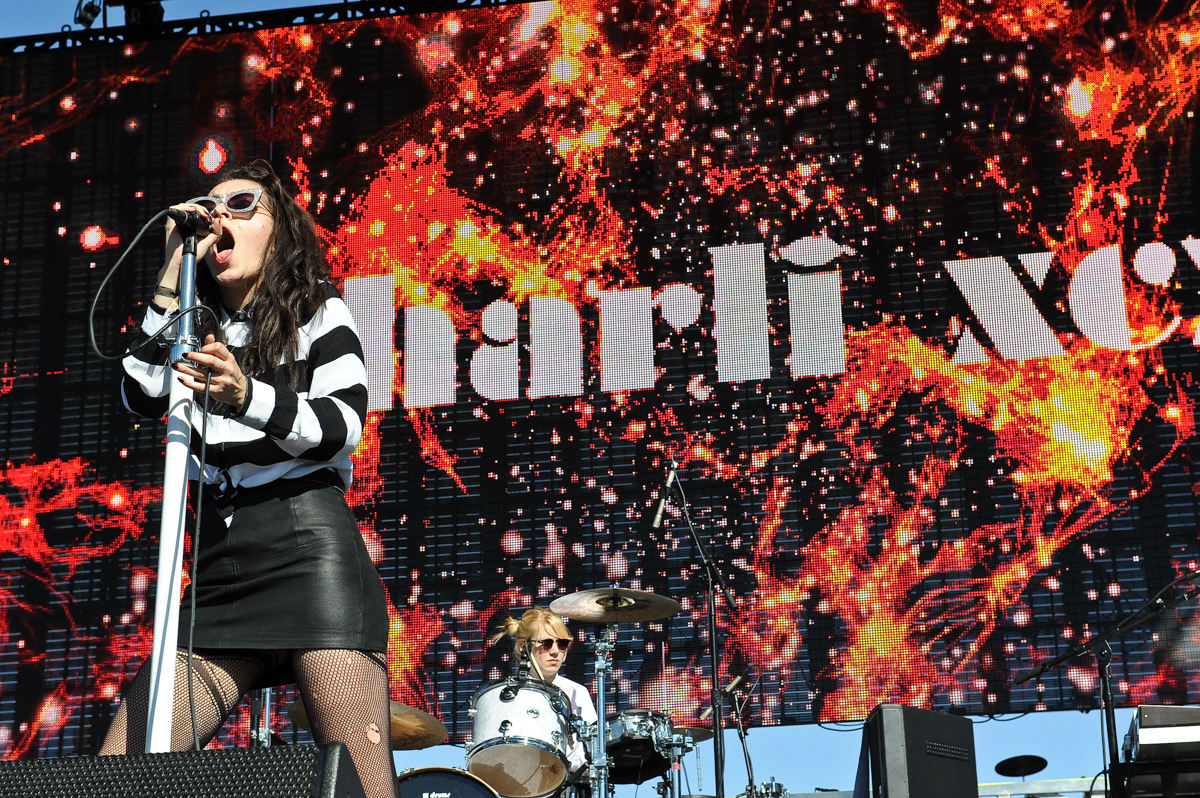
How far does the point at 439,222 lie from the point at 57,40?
2079mm

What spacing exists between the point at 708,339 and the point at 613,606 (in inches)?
43.8

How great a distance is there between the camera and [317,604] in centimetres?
153

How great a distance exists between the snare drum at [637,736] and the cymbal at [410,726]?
1.88ft

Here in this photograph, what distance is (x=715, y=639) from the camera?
4.19 m

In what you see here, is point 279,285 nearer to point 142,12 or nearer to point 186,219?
point 186,219

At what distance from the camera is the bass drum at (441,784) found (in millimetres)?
3676

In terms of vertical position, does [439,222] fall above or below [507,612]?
above

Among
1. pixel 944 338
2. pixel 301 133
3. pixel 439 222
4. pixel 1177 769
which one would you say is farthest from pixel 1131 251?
pixel 301 133

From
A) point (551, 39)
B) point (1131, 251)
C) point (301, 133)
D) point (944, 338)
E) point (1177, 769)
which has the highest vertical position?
point (551, 39)

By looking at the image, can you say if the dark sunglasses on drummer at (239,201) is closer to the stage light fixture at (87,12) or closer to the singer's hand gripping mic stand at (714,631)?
the singer's hand gripping mic stand at (714,631)

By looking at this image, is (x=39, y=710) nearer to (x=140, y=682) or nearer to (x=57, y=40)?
(x=57, y=40)

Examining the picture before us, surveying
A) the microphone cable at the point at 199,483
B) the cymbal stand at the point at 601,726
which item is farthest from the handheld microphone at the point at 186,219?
the cymbal stand at the point at 601,726

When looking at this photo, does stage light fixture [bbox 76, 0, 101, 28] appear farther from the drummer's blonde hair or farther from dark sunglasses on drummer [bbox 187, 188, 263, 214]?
dark sunglasses on drummer [bbox 187, 188, 263, 214]

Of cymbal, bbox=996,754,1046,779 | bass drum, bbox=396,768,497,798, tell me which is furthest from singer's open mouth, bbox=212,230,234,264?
cymbal, bbox=996,754,1046,779
